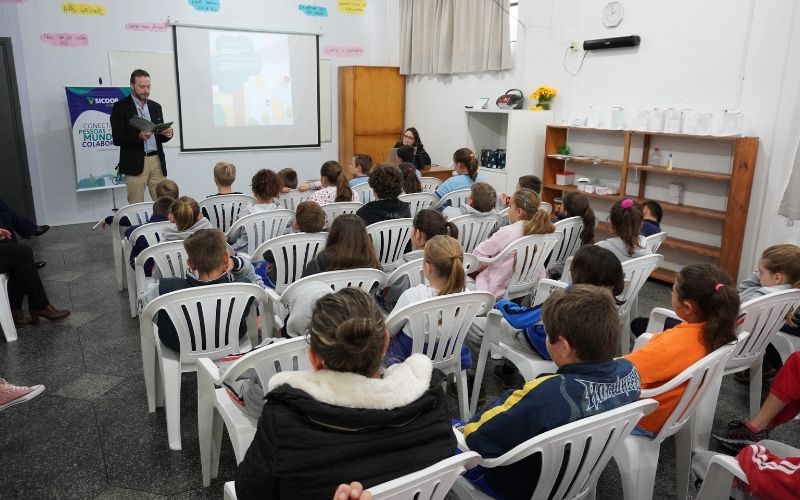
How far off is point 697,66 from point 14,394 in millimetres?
5383

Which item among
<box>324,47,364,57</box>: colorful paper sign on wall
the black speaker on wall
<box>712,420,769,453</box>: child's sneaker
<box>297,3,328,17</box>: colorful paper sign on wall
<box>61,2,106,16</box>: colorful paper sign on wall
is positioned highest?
<box>297,3,328,17</box>: colorful paper sign on wall

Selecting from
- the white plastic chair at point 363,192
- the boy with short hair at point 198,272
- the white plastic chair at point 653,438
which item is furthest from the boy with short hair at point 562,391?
the white plastic chair at point 363,192

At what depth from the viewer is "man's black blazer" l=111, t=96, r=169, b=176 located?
552cm

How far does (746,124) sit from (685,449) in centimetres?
348

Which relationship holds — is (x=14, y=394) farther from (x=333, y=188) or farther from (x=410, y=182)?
(x=410, y=182)

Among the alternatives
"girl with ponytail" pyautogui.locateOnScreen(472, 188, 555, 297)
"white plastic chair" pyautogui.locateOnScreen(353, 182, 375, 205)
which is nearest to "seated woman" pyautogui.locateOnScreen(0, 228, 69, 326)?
"white plastic chair" pyautogui.locateOnScreen(353, 182, 375, 205)

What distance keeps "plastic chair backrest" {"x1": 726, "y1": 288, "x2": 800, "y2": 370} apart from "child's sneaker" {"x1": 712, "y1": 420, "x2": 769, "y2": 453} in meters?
0.27

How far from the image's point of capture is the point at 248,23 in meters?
7.64

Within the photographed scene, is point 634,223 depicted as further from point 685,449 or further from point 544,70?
point 544,70

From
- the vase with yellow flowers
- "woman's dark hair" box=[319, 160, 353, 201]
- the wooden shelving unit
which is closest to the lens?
"woman's dark hair" box=[319, 160, 353, 201]

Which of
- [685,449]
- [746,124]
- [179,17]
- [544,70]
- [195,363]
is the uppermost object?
[179,17]

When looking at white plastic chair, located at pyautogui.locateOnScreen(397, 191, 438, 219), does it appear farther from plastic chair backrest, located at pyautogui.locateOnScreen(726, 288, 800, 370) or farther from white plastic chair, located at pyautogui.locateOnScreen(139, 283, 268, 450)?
plastic chair backrest, located at pyautogui.locateOnScreen(726, 288, 800, 370)

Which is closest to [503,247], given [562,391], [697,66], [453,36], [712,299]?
[712,299]

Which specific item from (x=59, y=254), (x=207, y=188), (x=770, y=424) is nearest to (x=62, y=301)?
(x=59, y=254)
